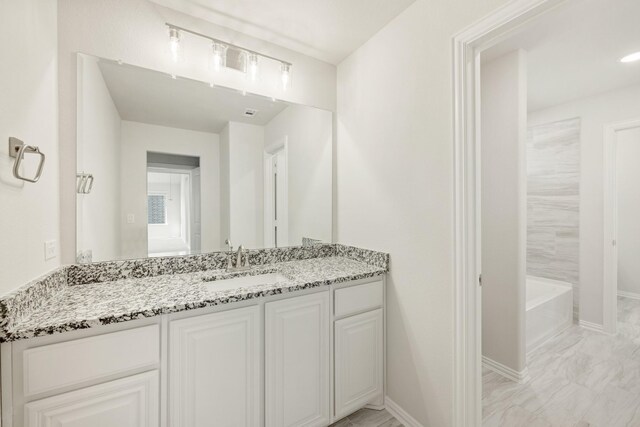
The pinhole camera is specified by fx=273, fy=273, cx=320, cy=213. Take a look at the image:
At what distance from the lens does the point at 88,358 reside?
38.3 inches

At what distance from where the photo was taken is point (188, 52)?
1.63 meters

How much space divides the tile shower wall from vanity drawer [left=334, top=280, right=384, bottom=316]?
269 centimetres

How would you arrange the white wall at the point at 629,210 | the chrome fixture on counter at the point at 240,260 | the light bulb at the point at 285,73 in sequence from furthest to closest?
the white wall at the point at 629,210 → the light bulb at the point at 285,73 → the chrome fixture on counter at the point at 240,260

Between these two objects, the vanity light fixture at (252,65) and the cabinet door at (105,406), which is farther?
the vanity light fixture at (252,65)

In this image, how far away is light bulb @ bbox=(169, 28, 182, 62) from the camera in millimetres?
1532

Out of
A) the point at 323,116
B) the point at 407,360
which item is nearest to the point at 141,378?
the point at 407,360

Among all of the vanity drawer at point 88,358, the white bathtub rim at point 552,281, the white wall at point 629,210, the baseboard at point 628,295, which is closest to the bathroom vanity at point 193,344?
the vanity drawer at point 88,358

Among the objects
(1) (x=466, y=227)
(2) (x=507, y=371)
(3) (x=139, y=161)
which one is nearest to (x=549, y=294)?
(2) (x=507, y=371)

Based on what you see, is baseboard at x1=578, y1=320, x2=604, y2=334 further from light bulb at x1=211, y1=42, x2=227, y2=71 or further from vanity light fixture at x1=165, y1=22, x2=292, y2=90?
light bulb at x1=211, y1=42, x2=227, y2=71

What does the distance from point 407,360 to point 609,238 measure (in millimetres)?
2652

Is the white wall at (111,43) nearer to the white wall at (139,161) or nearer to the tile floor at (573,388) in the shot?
the white wall at (139,161)

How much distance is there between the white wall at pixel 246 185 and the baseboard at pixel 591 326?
347cm

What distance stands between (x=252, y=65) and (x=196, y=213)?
1.05 metres

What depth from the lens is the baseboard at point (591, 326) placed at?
2.78 meters
